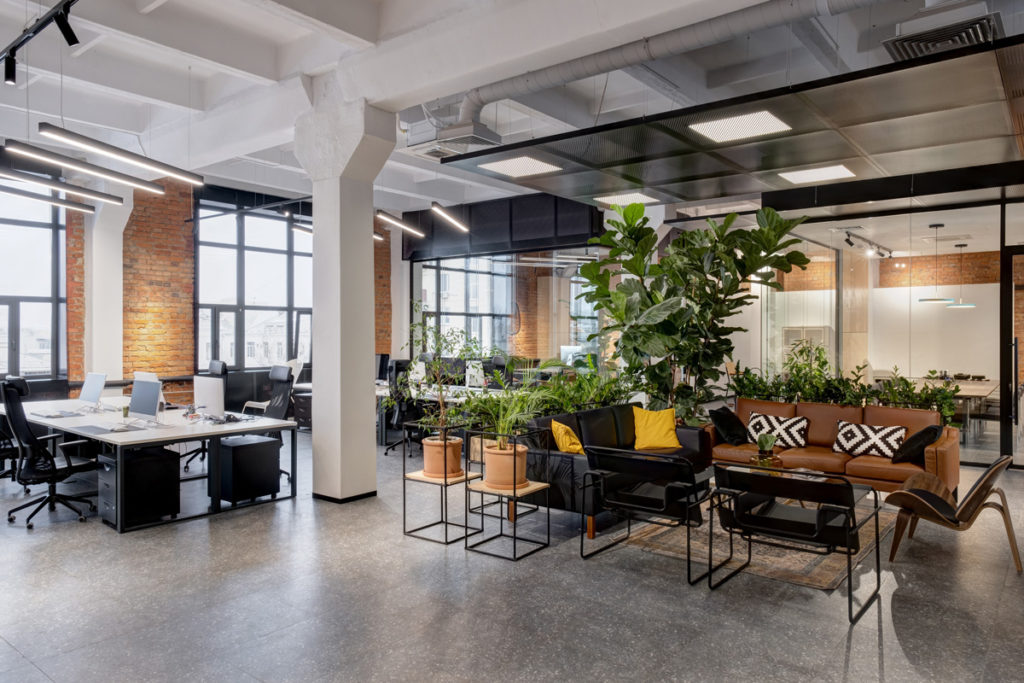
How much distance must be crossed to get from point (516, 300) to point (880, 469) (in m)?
7.22

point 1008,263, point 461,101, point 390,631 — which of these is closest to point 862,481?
point 1008,263

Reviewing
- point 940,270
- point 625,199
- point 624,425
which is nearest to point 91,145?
point 624,425

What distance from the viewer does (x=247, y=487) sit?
233 inches

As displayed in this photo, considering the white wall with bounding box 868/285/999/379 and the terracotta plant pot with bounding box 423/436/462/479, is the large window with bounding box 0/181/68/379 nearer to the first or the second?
the terracotta plant pot with bounding box 423/436/462/479

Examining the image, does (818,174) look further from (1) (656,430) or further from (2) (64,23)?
(2) (64,23)

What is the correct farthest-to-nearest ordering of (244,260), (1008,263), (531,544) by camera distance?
1. (244,260)
2. (1008,263)
3. (531,544)

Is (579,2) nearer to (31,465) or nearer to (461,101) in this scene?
(461,101)

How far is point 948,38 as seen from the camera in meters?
4.49

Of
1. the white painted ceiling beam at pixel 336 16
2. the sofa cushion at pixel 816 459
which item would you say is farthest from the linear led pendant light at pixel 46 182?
the sofa cushion at pixel 816 459

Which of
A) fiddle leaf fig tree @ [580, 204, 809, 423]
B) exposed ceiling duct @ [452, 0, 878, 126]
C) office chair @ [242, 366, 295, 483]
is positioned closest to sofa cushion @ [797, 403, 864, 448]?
fiddle leaf fig tree @ [580, 204, 809, 423]

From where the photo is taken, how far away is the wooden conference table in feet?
17.0

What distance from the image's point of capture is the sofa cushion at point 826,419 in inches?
257

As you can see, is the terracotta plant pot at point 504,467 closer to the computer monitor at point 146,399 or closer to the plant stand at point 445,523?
the plant stand at point 445,523

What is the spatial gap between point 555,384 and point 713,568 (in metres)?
2.54
